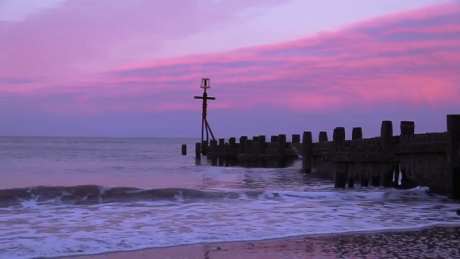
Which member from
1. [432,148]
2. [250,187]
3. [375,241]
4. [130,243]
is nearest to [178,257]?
[130,243]

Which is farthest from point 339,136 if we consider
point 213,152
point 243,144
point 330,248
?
point 213,152

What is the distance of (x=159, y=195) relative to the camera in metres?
→ 16.0

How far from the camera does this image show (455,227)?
430 inches

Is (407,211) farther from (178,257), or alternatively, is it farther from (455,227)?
(178,257)

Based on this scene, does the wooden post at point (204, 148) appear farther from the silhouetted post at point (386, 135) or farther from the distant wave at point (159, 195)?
the silhouetted post at point (386, 135)

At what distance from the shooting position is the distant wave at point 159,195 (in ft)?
50.5

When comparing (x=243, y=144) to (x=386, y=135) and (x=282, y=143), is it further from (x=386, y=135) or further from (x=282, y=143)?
(x=386, y=135)

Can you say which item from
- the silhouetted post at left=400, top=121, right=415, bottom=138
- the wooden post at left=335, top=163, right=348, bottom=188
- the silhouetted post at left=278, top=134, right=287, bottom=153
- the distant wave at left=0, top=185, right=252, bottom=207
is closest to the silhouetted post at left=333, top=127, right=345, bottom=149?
the wooden post at left=335, top=163, right=348, bottom=188

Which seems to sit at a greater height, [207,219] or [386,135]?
[386,135]

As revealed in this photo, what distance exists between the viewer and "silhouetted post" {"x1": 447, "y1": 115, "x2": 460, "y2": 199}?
14023 millimetres

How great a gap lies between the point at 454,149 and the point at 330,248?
6260 millimetres

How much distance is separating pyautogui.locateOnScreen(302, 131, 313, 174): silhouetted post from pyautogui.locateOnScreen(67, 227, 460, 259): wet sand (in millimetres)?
12984

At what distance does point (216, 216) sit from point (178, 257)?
4069 mm

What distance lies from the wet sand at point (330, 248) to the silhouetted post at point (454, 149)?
13.6 feet
